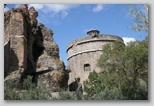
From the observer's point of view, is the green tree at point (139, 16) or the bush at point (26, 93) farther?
the green tree at point (139, 16)

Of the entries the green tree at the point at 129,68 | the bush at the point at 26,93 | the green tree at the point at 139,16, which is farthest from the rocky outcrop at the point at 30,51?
the green tree at the point at 139,16

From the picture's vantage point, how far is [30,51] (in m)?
8.33

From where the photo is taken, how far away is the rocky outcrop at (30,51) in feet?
24.7

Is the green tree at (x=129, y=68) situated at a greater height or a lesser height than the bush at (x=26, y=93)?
greater

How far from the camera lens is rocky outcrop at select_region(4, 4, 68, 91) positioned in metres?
7.54

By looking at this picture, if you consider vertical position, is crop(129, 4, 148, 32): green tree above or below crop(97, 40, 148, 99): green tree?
above

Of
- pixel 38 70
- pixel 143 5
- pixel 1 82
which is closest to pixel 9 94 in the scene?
pixel 1 82

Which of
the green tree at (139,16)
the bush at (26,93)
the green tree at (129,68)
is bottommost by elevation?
the bush at (26,93)

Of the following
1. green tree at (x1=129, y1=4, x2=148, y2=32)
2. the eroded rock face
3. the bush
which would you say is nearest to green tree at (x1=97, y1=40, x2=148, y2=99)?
green tree at (x1=129, y1=4, x2=148, y2=32)

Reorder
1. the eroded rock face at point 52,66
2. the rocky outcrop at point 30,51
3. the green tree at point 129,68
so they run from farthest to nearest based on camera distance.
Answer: the eroded rock face at point 52,66 < the rocky outcrop at point 30,51 < the green tree at point 129,68

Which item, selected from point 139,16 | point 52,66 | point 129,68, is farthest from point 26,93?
point 139,16

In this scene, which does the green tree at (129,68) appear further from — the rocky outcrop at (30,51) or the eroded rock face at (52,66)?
the rocky outcrop at (30,51)

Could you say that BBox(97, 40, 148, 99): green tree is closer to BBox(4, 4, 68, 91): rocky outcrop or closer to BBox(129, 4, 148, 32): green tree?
BBox(129, 4, 148, 32): green tree

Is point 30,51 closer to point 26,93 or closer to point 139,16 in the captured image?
point 26,93
